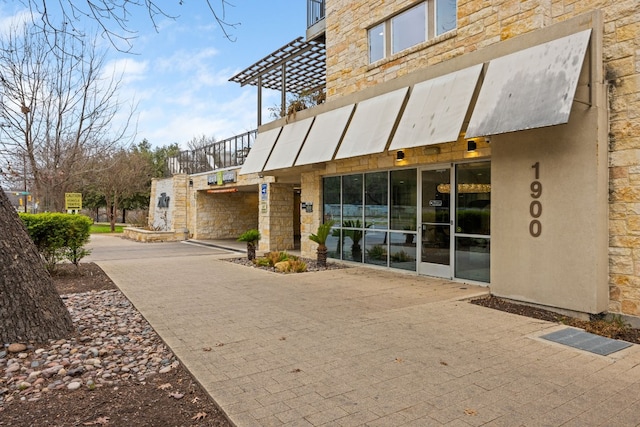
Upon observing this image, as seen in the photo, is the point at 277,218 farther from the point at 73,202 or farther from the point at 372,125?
the point at 73,202

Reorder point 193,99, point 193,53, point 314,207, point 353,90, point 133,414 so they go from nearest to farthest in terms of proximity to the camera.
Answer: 1. point 133,414
2. point 193,53
3. point 353,90
4. point 314,207
5. point 193,99

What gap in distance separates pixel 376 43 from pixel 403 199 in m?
3.92

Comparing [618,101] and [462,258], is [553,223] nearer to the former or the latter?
[618,101]

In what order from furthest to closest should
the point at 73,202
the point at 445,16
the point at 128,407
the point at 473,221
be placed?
the point at 73,202, the point at 445,16, the point at 473,221, the point at 128,407

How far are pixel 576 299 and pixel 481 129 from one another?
2665 mm

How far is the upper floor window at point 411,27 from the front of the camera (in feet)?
26.7

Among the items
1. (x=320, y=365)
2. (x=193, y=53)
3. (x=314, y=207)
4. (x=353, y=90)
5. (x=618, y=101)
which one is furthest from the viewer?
(x=314, y=207)

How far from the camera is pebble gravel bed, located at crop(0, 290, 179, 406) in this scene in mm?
3562

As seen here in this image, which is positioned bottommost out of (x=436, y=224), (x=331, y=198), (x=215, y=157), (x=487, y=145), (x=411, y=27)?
(x=436, y=224)

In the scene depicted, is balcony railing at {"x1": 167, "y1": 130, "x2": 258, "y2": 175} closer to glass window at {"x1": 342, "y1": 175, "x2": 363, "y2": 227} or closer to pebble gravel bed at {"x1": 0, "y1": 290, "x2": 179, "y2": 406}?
glass window at {"x1": 342, "y1": 175, "x2": 363, "y2": 227}

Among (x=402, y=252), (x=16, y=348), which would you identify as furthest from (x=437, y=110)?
(x=16, y=348)

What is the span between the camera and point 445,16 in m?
8.12

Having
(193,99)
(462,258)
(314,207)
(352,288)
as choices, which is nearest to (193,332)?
(352,288)

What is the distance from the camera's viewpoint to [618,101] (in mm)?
5352
